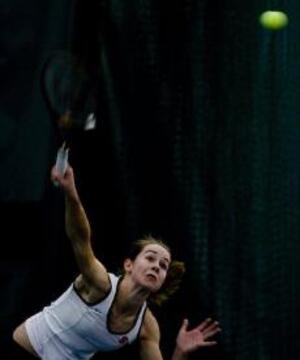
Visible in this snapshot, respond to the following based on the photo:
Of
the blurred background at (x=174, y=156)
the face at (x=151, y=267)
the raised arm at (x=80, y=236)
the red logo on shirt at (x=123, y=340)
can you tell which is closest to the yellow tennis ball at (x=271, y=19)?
the blurred background at (x=174, y=156)

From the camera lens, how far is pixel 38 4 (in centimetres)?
477

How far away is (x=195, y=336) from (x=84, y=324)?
47cm

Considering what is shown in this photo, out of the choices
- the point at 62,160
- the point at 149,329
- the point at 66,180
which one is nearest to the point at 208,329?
the point at 149,329

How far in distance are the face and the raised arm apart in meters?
0.15

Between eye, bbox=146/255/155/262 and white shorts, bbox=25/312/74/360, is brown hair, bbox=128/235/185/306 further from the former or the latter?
white shorts, bbox=25/312/74/360

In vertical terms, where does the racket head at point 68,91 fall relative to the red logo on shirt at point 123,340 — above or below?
above

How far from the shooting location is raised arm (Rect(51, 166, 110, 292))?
3930mm

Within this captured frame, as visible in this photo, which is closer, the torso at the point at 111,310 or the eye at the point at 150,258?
the torso at the point at 111,310

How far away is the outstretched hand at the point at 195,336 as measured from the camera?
454cm

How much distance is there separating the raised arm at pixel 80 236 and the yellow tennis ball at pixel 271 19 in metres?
1.53

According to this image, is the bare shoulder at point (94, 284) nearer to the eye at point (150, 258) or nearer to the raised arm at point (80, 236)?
the raised arm at point (80, 236)

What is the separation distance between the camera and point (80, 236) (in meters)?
4.14

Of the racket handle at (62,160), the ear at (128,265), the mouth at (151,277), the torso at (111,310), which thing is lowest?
the torso at (111,310)

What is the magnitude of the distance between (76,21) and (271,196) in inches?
48.6
